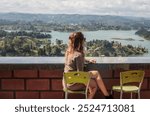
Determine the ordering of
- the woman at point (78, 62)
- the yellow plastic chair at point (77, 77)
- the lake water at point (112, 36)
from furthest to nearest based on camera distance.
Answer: the lake water at point (112, 36), the woman at point (78, 62), the yellow plastic chair at point (77, 77)

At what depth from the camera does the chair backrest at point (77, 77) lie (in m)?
4.84

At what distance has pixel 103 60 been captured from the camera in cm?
544

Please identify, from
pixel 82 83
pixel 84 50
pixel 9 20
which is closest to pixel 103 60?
pixel 84 50

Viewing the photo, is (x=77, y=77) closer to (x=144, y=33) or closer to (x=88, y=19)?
(x=88, y=19)

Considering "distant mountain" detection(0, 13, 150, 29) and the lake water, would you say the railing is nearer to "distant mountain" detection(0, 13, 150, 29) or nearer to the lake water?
the lake water

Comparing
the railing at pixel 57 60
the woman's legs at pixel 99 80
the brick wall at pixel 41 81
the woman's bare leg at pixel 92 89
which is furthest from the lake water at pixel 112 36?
the woman's bare leg at pixel 92 89

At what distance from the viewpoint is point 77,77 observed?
15.9 ft

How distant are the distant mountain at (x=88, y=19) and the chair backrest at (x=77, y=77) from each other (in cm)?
90

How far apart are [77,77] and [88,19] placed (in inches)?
39.5

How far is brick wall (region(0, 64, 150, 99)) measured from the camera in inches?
213

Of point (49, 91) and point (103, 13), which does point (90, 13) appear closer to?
point (103, 13)

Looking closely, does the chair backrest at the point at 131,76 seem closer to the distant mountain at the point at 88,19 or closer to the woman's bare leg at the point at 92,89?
the woman's bare leg at the point at 92,89

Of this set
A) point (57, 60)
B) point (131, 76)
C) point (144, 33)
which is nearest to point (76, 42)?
point (57, 60)

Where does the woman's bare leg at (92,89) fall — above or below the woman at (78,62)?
below
